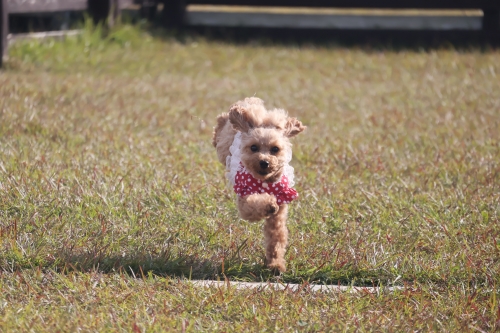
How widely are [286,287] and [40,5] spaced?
7.25 metres

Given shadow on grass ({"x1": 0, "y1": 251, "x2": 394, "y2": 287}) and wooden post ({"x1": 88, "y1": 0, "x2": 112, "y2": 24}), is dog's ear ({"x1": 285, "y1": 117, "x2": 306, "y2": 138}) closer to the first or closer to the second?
shadow on grass ({"x1": 0, "y1": 251, "x2": 394, "y2": 287})

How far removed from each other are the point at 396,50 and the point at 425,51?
447mm

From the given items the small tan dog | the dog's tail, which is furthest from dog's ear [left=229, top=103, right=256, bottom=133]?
the dog's tail

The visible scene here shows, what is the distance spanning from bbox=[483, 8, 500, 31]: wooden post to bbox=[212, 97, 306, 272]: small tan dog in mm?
9187

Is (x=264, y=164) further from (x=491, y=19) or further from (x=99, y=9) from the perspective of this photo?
(x=491, y=19)

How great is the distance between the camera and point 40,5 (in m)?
9.99

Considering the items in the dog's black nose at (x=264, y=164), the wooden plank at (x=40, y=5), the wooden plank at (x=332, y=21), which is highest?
the dog's black nose at (x=264, y=164)

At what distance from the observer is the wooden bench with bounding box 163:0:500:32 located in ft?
41.0

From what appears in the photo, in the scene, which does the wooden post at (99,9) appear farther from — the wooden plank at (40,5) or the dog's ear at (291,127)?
the dog's ear at (291,127)

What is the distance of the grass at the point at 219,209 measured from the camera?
3635 mm

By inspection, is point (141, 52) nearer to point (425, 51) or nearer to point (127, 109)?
point (127, 109)

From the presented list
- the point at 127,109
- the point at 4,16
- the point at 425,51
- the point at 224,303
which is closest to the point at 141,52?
the point at 4,16

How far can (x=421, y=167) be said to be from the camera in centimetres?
617

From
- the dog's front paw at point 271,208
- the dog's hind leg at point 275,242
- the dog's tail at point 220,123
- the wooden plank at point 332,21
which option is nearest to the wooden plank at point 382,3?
the wooden plank at point 332,21
